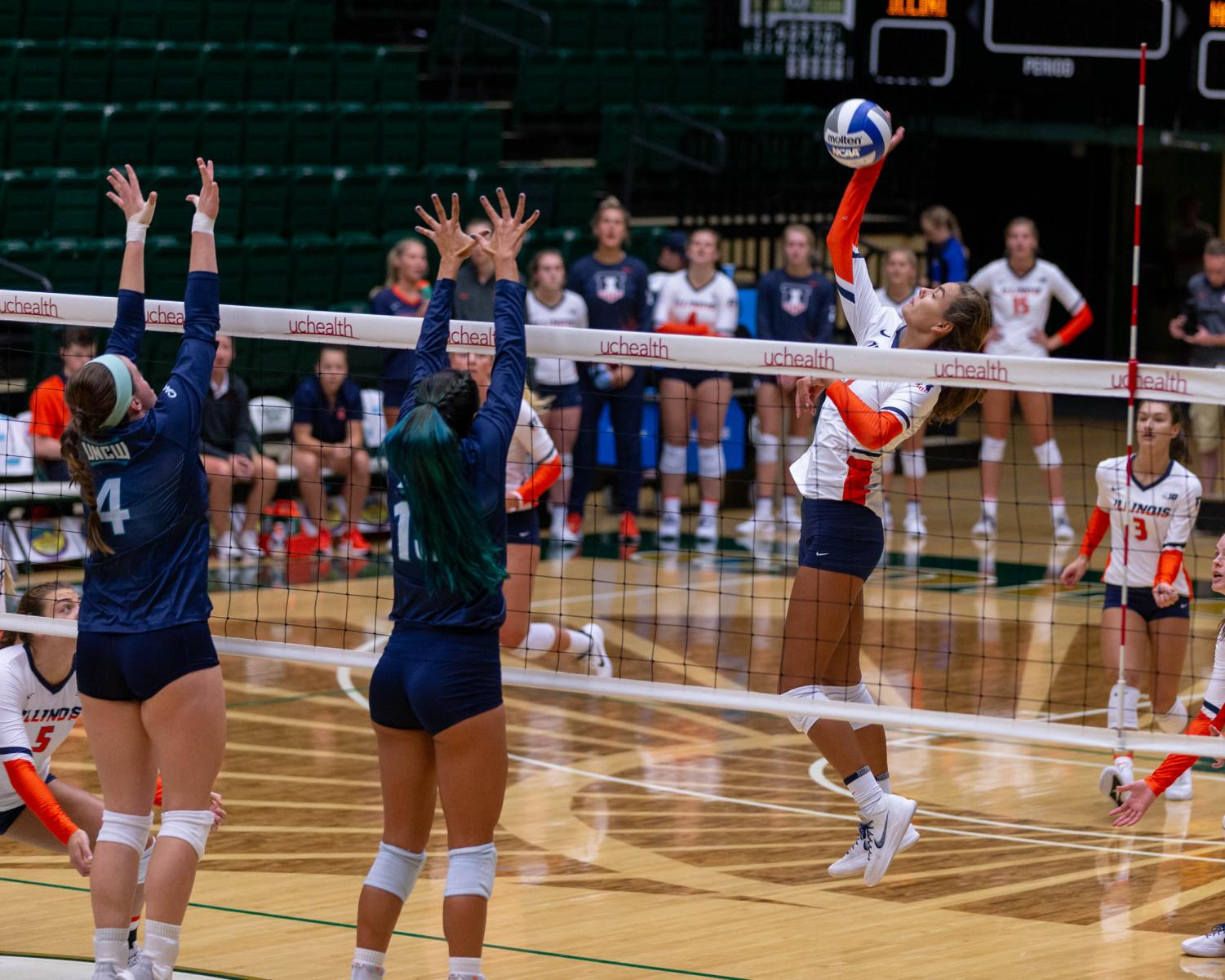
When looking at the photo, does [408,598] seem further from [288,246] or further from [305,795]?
[288,246]

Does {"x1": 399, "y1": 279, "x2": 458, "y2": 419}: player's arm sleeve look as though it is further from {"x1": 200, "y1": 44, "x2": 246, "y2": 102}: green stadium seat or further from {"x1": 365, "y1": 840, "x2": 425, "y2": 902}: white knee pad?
{"x1": 200, "y1": 44, "x2": 246, "y2": 102}: green stadium seat

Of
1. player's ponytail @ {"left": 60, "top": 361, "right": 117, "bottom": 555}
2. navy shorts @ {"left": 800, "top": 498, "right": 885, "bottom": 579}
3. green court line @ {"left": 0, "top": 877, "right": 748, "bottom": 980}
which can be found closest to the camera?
player's ponytail @ {"left": 60, "top": 361, "right": 117, "bottom": 555}

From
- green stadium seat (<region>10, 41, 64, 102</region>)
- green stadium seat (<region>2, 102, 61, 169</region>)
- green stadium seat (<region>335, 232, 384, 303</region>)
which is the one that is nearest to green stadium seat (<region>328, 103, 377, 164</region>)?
green stadium seat (<region>335, 232, 384, 303</region>)

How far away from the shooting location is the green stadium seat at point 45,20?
50.1ft

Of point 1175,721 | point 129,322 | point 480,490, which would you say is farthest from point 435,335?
point 1175,721

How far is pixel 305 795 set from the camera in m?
8.02

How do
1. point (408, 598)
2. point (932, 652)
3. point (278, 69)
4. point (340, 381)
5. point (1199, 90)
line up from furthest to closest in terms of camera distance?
1. point (278, 69)
2. point (1199, 90)
3. point (340, 381)
4. point (932, 652)
5. point (408, 598)

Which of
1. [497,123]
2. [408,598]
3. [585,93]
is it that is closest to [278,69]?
[497,123]

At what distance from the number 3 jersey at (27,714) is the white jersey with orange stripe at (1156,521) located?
4.26 m

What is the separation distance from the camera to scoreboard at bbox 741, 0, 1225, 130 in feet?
43.9

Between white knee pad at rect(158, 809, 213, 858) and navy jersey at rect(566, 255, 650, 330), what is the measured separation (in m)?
8.14

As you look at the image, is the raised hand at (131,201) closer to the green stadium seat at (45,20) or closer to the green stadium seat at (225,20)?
the green stadium seat at (45,20)

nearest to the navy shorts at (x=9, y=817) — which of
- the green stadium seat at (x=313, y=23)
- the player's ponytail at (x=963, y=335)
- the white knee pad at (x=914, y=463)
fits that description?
the player's ponytail at (x=963, y=335)

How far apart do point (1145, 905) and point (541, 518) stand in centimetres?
726
